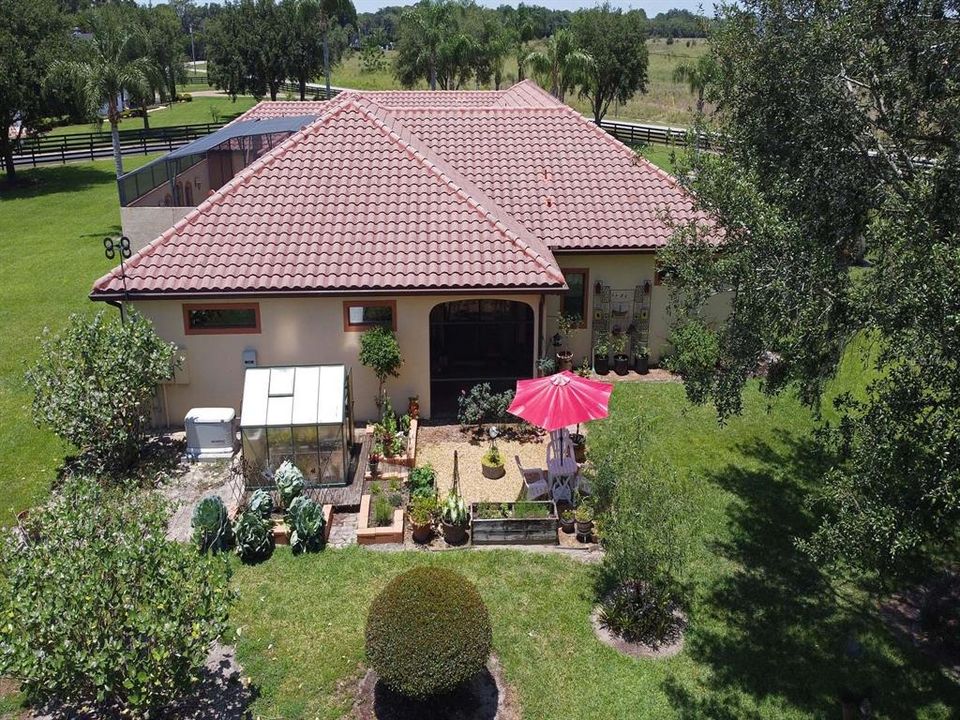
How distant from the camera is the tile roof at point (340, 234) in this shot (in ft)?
Result: 48.8

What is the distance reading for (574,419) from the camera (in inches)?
478

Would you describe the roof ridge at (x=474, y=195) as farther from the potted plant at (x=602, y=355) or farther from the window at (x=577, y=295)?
the potted plant at (x=602, y=355)

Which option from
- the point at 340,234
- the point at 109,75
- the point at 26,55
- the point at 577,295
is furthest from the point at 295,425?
the point at 26,55

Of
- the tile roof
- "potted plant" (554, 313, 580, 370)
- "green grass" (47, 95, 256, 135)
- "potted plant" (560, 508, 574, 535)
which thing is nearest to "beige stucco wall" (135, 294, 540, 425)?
the tile roof

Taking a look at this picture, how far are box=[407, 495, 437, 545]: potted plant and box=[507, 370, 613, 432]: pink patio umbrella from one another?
2001 millimetres

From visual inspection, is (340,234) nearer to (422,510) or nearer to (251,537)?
(422,510)

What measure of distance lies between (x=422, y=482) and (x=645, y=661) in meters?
4.85

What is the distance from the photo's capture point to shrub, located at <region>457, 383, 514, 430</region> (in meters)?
15.9

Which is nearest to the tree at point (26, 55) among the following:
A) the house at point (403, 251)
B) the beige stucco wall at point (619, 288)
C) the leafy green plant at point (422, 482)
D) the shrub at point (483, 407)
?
the house at point (403, 251)

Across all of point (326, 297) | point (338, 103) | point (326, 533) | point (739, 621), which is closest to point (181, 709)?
point (326, 533)

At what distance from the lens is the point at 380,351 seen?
587 inches

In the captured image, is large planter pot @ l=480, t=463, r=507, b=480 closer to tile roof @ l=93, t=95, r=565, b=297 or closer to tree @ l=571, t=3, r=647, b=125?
tile roof @ l=93, t=95, r=565, b=297

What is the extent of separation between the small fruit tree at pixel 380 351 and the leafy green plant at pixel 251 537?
4.28 meters

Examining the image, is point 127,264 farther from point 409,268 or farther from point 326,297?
point 409,268
